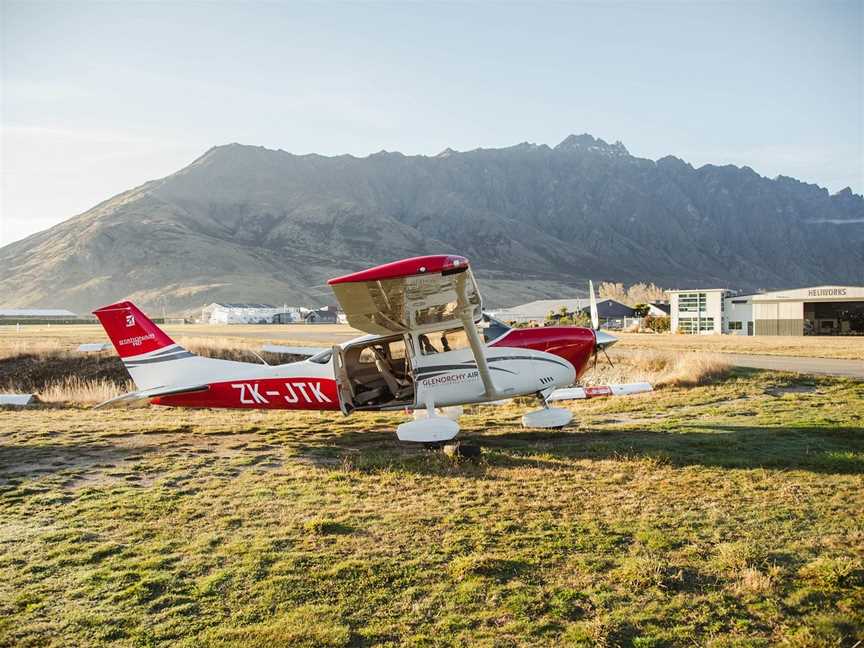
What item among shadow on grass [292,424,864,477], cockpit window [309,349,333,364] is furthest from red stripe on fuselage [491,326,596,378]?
cockpit window [309,349,333,364]

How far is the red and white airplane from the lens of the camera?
10273 millimetres

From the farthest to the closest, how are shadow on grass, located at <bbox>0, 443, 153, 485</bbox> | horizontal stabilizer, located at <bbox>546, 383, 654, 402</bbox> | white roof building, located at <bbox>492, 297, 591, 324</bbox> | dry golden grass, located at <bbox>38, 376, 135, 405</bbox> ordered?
white roof building, located at <bbox>492, 297, 591, 324</bbox> → dry golden grass, located at <bbox>38, 376, 135, 405</bbox> → horizontal stabilizer, located at <bbox>546, 383, 654, 402</bbox> → shadow on grass, located at <bbox>0, 443, 153, 485</bbox>

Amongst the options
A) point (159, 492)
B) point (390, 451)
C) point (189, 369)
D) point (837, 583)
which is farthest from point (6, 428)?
point (837, 583)

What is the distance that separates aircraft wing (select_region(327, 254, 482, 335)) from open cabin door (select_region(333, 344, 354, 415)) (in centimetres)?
107

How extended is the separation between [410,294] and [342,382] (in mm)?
2940

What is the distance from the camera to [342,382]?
10.8m

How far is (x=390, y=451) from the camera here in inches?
386

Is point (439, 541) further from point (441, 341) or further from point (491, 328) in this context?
point (491, 328)

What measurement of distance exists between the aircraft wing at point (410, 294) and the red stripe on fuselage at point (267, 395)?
65.1 inches

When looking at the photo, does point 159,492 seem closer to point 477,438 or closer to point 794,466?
point 477,438

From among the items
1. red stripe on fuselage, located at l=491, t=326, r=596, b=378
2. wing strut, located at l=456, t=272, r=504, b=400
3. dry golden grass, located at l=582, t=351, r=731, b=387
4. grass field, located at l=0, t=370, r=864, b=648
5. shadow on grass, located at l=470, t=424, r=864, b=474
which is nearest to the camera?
grass field, located at l=0, t=370, r=864, b=648

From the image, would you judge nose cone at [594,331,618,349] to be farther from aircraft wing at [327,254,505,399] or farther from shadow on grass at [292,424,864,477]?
aircraft wing at [327,254,505,399]

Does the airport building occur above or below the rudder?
below

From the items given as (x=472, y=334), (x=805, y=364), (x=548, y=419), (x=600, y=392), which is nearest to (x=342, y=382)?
(x=472, y=334)
